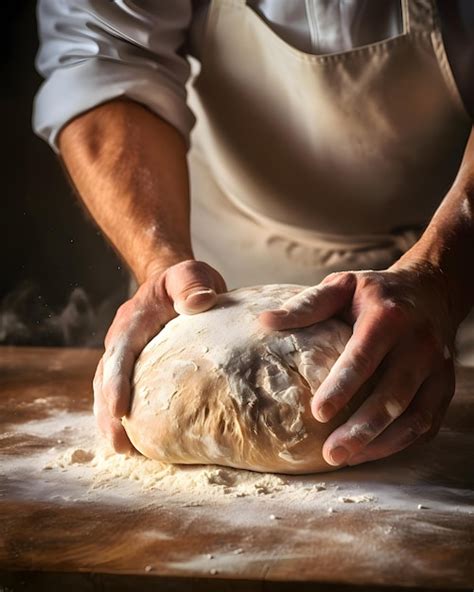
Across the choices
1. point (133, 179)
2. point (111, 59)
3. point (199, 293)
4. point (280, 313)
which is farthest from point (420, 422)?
point (111, 59)

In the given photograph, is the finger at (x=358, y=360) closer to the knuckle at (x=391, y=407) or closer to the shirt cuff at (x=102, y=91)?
the knuckle at (x=391, y=407)

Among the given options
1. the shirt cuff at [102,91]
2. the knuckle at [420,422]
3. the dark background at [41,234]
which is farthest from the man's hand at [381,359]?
the dark background at [41,234]

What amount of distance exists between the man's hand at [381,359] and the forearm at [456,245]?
0.09 m

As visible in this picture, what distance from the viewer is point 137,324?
3.62ft

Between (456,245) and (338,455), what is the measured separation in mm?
447

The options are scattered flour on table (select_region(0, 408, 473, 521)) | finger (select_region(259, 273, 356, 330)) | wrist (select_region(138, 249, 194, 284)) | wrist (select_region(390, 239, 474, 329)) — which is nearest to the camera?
scattered flour on table (select_region(0, 408, 473, 521))

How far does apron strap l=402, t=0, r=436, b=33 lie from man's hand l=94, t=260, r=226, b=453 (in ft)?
2.00

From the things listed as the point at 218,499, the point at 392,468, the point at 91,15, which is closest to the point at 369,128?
the point at 91,15

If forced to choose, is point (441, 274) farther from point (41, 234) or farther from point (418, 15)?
point (41, 234)

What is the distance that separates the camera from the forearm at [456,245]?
1.16 meters

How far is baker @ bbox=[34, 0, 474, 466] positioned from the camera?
4.32 ft

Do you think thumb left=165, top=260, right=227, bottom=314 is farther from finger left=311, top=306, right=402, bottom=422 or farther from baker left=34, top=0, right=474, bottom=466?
finger left=311, top=306, right=402, bottom=422

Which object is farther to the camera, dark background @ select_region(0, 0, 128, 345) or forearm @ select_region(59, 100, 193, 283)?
dark background @ select_region(0, 0, 128, 345)

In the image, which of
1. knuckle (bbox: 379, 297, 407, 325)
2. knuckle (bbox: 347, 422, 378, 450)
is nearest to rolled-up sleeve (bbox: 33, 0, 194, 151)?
knuckle (bbox: 379, 297, 407, 325)
